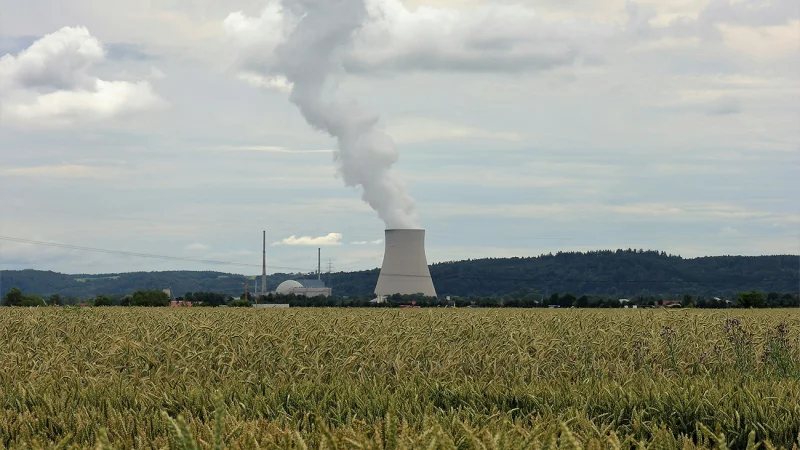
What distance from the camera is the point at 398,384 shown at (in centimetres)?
777

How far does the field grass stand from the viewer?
15.3 ft

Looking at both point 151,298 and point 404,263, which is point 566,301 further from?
point 151,298

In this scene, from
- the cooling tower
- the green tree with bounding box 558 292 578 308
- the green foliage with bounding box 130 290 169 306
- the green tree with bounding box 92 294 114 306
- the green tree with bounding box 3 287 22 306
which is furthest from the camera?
the cooling tower

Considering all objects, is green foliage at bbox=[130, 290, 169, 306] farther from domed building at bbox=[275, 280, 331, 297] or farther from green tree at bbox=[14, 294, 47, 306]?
domed building at bbox=[275, 280, 331, 297]

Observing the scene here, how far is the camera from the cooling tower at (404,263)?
5672 centimetres

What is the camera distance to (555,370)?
10.0 meters

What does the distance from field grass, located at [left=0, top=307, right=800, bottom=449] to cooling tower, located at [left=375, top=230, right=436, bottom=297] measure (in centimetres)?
4142

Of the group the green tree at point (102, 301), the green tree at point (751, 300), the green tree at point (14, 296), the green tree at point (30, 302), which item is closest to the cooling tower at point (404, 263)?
the green tree at point (102, 301)

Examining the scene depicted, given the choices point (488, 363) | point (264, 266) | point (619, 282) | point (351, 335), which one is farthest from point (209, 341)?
point (619, 282)

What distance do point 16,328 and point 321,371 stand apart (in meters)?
6.44

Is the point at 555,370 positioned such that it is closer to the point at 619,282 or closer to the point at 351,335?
the point at 351,335

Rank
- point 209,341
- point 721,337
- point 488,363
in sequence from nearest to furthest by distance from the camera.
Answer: point 488,363 < point 209,341 < point 721,337

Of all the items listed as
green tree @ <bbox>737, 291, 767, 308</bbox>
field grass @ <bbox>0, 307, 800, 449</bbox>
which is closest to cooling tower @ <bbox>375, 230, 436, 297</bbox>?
green tree @ <bbox>737, 291, 767, 308</bbox>

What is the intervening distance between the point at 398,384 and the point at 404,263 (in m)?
48.8
